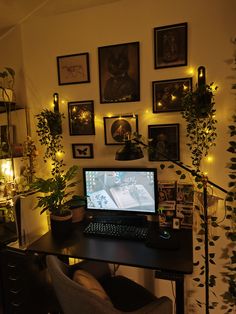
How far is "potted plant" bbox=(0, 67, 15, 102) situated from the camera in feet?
6.31

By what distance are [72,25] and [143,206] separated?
1.56 metres

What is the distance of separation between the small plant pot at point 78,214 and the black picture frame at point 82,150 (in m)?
0.44

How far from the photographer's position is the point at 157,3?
1.64 metres

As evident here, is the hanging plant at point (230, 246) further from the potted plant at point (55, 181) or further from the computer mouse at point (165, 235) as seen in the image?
the potted plant at point (55, 181)

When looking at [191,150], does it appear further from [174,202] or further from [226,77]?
[226,77]

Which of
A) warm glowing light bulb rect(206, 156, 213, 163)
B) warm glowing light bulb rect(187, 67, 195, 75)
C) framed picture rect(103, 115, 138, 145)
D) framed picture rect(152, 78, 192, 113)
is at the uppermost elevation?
warm glowing light bulb rect(187, 67, 195, 75)

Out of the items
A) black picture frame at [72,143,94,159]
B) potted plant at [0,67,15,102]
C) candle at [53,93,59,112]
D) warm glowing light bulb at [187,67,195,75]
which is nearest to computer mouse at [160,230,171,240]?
black picture frame at [72,143,94,159]

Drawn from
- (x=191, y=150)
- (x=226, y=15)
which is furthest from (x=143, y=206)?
(x=226, y=15)

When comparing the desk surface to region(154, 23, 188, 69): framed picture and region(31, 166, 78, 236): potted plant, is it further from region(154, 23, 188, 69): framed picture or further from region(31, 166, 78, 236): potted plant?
region(154, 23, 188, 69): framed picture

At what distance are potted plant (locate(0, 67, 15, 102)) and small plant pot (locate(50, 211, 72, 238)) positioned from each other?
1114 millimetres

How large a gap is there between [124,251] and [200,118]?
101 cm

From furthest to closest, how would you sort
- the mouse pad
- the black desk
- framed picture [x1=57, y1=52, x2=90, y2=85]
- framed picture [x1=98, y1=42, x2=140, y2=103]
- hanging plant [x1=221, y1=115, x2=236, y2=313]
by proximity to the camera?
framed picture [x1=57, y1=52, x2=90, y2=85] → framed picture [x1=98, y1=42, x2=140, y2=103] → hanging plant [x1=221, y1=115, x2=236, y2=313] → the mouse pad → the black desk

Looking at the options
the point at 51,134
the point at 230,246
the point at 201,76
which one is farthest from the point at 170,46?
the point at 230,246

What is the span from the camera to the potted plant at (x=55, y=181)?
163cm
